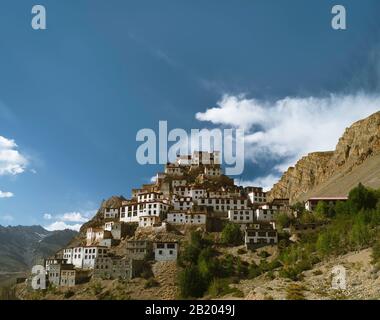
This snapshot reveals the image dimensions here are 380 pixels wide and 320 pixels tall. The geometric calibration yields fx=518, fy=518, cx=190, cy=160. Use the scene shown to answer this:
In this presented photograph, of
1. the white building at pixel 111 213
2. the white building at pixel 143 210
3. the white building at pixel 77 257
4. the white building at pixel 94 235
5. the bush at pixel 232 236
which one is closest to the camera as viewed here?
the bush at pixel 232 236

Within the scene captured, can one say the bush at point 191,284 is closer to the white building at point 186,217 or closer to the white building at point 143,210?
Result: the white building at point 186,217

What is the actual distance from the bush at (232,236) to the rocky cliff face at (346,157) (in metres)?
95.1

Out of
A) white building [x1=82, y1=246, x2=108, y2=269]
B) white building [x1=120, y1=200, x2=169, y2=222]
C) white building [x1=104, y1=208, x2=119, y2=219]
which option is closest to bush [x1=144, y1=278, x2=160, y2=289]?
white building [x1=82, y1=246, x2=108, y2=269]

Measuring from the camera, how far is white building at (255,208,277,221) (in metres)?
87.9

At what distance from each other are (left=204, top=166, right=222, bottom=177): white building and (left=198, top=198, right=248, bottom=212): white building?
13428 millimetres

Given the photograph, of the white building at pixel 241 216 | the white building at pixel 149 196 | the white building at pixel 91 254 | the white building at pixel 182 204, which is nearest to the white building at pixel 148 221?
the white building at pixel 182 204

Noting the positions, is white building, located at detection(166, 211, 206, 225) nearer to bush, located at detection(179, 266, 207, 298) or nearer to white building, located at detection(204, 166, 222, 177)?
bush, located at detection(179, 266, 207, 298)

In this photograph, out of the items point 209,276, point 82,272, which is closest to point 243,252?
point 209,276

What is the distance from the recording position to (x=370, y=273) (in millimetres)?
53750

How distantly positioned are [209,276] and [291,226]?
17908 millimetres

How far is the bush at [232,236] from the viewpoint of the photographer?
79.4m

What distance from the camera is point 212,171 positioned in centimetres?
10381
